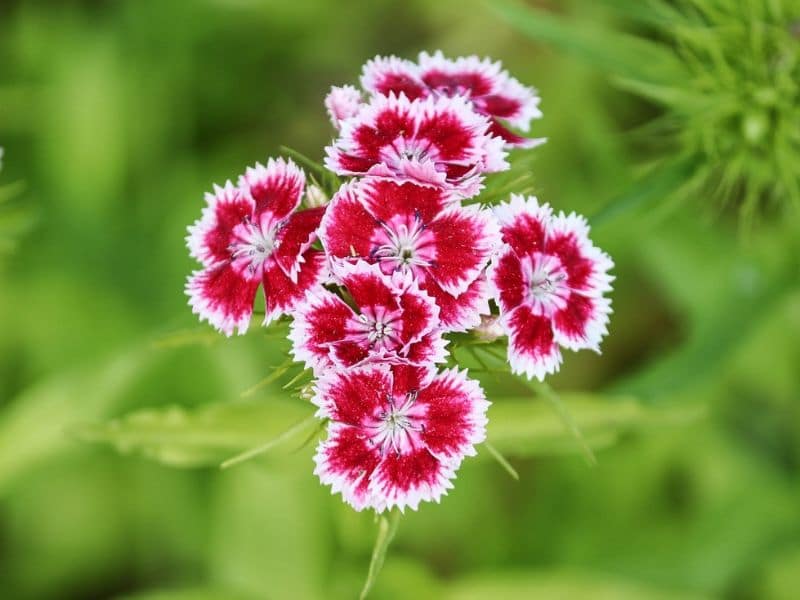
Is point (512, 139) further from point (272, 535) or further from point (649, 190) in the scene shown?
point (272, 535)

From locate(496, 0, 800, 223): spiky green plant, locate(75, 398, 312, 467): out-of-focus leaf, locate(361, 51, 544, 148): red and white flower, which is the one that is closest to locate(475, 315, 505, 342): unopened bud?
locate(361, 51, 544, 148): red and white flower

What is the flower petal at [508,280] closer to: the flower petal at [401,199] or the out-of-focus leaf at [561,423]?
the flower petal at [401,199]

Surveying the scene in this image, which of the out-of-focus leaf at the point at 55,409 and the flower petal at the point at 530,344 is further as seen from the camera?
the out-of-focus leaf at the point at 55,409

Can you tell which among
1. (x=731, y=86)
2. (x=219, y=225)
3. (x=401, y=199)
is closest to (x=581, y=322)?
(x=401, y=199)

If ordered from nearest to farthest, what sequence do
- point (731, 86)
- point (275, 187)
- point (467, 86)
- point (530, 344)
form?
point (530, 344) < point (275, 187) < point (467, 86) < point (731, 86)

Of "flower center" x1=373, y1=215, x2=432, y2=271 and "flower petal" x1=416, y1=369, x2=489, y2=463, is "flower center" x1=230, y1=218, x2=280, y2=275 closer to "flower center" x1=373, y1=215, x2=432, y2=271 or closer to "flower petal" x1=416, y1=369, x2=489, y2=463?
"flower center" x1=373, y1=215, x2=432, y2=271

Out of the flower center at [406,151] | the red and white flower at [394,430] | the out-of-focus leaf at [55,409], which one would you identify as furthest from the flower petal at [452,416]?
the out-of-focus leaf at [55,409]
